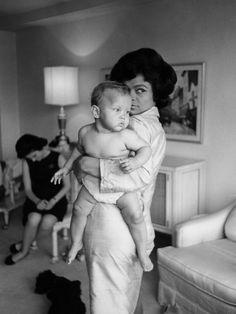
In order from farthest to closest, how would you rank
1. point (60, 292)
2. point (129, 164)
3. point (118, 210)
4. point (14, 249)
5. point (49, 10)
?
point (49, 10) < point (14, 249) < point (60, 292) < point (118, 210) < point (129, 164)

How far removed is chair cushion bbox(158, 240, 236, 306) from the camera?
81.8 inches

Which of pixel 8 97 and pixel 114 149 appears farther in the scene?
pixel 8 97

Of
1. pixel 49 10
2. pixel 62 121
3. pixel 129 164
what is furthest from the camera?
pixel 62 121

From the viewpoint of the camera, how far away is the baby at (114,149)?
131 centimetres

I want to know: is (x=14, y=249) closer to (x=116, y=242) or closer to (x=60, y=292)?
(x=60, y=292)

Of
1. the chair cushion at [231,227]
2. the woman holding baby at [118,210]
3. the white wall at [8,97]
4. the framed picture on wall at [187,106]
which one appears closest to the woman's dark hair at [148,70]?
the woman holding baby at [118,210]

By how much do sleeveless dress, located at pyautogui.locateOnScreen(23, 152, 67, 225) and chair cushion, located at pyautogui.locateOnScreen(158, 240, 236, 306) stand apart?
114 centimetres

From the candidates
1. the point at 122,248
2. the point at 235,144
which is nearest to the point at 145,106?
the point at 122,248

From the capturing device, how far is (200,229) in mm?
2582

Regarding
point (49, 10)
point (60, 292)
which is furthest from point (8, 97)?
point (60, 292)

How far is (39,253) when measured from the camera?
3.38 metres

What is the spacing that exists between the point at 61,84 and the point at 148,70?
261cm

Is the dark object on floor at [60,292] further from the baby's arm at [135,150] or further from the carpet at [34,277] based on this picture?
A: the baby's arm at [135,150]

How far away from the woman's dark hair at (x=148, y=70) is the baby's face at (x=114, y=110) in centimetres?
19
